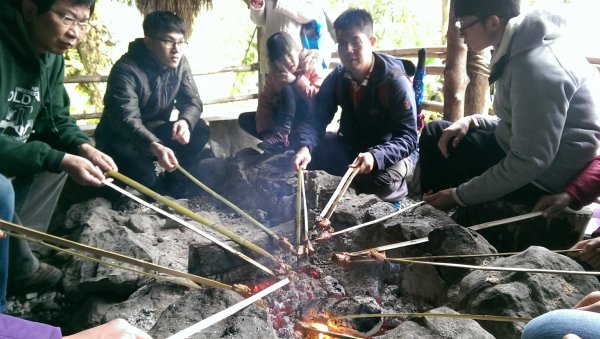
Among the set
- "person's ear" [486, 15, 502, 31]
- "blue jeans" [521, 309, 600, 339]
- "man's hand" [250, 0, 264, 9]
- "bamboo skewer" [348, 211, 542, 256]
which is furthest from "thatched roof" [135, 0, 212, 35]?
"blue jeans" [521, 309, 600, 339]

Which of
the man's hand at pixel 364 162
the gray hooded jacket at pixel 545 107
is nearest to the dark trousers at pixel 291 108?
the man's hand at pixel 364 162

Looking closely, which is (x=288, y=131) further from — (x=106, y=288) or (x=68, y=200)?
(x=106, y=288)

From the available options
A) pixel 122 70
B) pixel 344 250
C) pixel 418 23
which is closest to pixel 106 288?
pixel 344 250

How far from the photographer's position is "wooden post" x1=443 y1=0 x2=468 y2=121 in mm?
4828

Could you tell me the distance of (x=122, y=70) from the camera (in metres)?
4.30

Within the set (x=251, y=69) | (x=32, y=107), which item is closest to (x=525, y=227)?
(x=32, y=107)

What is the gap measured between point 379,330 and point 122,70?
3.37 meters

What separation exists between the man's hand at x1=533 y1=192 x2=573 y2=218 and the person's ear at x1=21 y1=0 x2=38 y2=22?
3288mm

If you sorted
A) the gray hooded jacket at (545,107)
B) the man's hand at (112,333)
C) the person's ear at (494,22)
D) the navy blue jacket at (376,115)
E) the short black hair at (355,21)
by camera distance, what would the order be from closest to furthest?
the man's hand at (112,333) < the gray hooded jacket at (545,107) < the person's ear at (494,22) < the short black hair at (355,21) < the navy blue jacket at (376,115)

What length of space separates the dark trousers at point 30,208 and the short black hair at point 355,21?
2.42m

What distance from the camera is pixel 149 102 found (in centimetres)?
459

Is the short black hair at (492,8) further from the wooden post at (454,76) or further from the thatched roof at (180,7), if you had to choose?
the thatched roof at (180,7)

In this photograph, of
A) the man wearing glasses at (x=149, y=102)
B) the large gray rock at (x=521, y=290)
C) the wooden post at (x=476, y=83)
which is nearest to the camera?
the large gray rock at (x=521, y=290)

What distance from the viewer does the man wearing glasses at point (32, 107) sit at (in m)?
2.71
